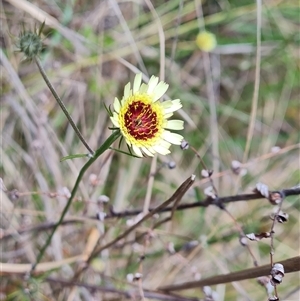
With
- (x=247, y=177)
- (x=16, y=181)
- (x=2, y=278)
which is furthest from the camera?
(x=247, y=177)

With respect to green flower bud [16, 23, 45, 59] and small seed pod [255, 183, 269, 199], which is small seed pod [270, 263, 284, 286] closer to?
small seed pod [255, 183, 269, 199]

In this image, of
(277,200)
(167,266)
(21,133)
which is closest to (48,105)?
(21,133)

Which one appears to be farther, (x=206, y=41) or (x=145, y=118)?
(x=206, y=41)

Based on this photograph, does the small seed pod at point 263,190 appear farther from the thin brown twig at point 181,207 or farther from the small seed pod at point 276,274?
the small seed pod at point 276,274

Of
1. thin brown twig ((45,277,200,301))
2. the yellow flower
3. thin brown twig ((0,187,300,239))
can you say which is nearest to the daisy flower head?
thin brown twig ((0,187,300,239))

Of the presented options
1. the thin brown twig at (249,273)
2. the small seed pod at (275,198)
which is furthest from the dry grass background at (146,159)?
the small seed pod at (275,198)

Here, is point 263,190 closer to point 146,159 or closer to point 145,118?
point 145,118

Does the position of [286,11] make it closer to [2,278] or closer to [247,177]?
[247,177]

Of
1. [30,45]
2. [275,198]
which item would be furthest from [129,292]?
[30,45]
